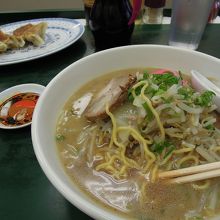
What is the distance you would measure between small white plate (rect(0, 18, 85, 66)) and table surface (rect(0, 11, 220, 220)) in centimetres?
5

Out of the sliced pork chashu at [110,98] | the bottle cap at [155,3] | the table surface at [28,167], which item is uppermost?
the bottle cap at [155,3]

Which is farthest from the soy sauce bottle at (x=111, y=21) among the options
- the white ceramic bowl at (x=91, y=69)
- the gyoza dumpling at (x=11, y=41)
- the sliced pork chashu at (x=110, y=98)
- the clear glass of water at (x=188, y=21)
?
the sliced pork chashu at (x=110, y=98)

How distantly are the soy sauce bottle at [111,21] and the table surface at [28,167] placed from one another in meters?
0.17

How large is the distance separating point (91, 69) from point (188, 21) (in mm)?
908

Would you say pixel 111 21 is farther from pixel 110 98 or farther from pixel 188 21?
pixel 110 98

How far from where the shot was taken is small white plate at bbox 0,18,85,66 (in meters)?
1.75

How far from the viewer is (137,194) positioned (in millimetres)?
912

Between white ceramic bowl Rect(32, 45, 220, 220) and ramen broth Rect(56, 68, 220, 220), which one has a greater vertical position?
white ceramic bowl Rect(32, 45, 220, 220)

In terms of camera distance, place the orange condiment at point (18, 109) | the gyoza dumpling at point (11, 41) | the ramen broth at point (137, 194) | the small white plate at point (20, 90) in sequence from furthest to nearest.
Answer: the gyoza dumpling at point (11, 41), the small white plate at point (20, 90), the orange condiment at point (18, 109), the ramen broth at point (137, 194)

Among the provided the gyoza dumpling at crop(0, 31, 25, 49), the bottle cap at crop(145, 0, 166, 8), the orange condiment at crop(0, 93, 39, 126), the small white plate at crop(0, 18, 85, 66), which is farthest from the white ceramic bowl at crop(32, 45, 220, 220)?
the bottle cap at crop(145, 0, 166, 8)

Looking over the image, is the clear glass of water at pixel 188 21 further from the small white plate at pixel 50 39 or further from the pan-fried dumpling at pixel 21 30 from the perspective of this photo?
the pan-fried dumpling at pixel 21 30

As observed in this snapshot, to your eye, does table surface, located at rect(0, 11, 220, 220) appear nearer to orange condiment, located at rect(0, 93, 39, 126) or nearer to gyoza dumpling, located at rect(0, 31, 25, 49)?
orange condiment, located at rect(0, 93, 39, 126)

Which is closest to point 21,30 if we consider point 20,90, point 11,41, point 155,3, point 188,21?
point 11,41

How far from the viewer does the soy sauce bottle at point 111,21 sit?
1.67 meters
